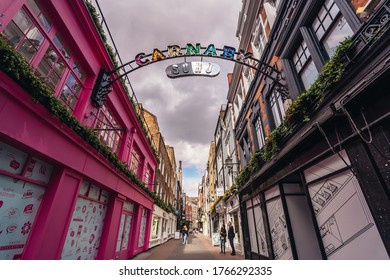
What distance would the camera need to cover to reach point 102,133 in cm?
733

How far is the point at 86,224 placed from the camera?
6066mm

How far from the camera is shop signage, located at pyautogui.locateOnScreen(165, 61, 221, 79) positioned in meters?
6.66

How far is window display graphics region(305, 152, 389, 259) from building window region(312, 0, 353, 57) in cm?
295

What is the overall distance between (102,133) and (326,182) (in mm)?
7909

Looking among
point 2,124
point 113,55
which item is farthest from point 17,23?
point 113,55

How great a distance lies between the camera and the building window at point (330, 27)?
13.7ft

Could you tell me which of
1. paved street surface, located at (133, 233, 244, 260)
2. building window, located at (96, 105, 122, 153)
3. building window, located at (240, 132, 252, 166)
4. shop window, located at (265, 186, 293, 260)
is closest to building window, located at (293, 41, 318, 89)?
shop window, located at (265, 186, 293, 260)

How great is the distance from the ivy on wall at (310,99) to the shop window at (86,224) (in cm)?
675

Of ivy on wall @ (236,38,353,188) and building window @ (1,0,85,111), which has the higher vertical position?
building window @ (1,0,85,111)

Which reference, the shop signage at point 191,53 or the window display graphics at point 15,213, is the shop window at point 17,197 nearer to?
the window display graphics at point 15,213

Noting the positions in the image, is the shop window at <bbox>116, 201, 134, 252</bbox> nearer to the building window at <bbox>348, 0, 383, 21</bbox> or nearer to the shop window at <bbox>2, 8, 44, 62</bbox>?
the shop window at <bbox>2, 8, 44, 62</bbox>

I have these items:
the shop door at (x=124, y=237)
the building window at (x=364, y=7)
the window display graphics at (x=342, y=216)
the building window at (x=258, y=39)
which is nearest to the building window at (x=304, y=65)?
the building window at (x=364, y=7)

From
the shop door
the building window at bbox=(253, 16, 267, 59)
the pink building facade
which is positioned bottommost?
the shop door

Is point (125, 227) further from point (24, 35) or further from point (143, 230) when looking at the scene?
point (24, 35)
